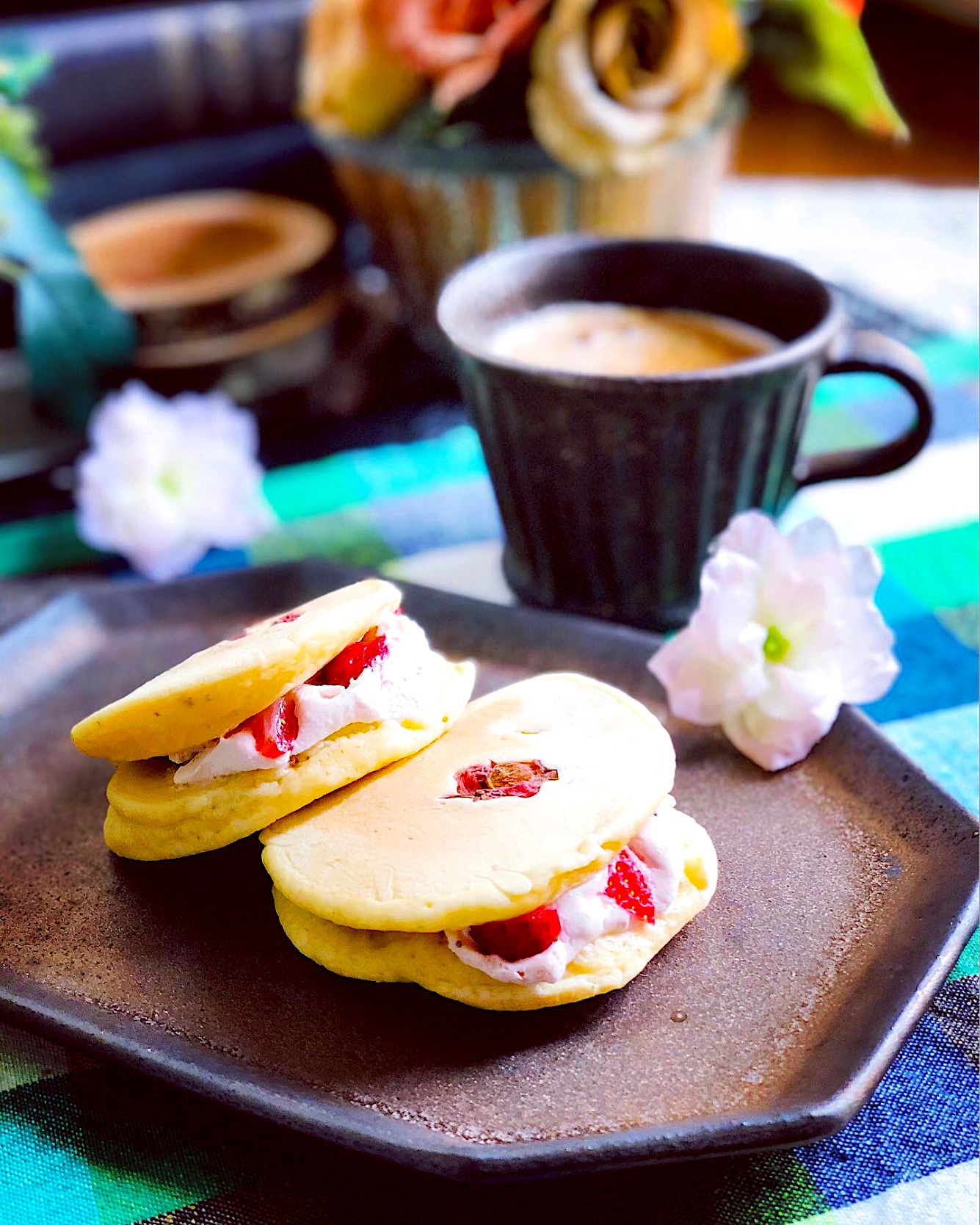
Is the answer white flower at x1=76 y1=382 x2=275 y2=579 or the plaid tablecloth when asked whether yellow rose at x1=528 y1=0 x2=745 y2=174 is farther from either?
the plaid tablecloth

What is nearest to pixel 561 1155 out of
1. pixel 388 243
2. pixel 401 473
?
pixel 401 473

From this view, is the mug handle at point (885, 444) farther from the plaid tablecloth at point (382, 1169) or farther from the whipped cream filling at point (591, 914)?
the whipped cream filling at point (591, 914)

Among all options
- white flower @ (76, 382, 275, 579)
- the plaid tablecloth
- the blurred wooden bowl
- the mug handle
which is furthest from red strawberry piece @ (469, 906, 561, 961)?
the blurred wooden bowl

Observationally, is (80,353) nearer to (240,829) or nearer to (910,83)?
(240,829)

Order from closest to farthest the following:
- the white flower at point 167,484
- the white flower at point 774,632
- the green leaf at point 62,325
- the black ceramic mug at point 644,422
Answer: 1. the white flower at point 774,632
2. the black ceramic mug at point 644,422
3. the white flower at point 167,484
4. the green leaf at point 62,325

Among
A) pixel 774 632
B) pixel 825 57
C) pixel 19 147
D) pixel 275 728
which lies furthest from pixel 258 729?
pixel 825 57

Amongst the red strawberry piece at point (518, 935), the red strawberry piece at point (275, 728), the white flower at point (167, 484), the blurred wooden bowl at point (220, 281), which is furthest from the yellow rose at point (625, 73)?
the red strawberry piece at point (518, 935)

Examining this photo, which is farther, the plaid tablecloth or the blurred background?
the blurred background
